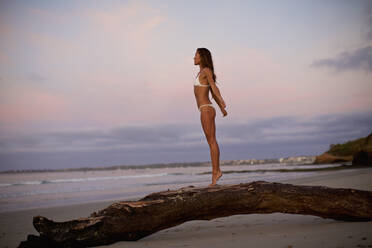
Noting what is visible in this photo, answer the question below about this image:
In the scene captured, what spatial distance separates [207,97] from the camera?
6844 millimetres

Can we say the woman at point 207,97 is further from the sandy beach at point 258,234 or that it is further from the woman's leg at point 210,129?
the sandy beach at point 258,234

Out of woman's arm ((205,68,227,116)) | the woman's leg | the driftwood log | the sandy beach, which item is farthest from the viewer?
woman's arm ((205,68,227,116))

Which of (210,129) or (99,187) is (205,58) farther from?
(99,187)

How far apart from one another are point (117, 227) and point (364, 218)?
3.73 m

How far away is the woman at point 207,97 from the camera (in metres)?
6.64

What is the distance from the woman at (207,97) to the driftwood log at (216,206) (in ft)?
4.33

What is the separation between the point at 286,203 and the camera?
17.3ft

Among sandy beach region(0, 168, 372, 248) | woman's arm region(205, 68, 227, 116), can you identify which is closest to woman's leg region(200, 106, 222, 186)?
woman's arm region(205, 68, 227, 116)

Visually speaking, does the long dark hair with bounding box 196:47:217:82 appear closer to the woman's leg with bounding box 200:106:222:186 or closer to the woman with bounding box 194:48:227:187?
the woman with bounding box 194:48:227:187

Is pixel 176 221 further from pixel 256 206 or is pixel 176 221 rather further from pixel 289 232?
pixel 289 232

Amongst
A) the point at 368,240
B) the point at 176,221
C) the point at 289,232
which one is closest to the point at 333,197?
the point at 289,232

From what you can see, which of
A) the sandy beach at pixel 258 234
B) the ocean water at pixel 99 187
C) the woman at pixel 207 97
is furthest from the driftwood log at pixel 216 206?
the ocean water at pixel 99 187

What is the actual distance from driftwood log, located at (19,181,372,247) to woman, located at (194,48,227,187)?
1.32 m

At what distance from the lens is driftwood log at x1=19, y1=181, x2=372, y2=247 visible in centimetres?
495
